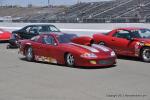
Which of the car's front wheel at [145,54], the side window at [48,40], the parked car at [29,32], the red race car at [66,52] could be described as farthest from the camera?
the parked car at [29,32]

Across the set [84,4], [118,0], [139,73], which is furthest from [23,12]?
[139,73]

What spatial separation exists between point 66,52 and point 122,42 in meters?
2.87

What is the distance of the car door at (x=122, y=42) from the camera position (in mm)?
Result: 14050

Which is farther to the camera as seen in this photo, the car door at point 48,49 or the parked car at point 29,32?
the parked car at point 29,32

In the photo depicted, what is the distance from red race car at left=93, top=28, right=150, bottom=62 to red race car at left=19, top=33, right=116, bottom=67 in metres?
1.05

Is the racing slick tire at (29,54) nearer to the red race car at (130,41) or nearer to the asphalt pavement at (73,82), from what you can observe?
the asphalt pavement at (73,82)

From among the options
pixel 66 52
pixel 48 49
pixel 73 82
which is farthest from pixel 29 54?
pixel 73 82

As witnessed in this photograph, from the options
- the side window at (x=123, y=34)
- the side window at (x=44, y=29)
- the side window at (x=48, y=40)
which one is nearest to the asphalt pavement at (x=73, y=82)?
the side window at (x=48, y=40)

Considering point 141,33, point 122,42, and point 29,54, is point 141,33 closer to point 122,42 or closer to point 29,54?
point 122,42

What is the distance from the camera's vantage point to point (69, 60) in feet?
40.3

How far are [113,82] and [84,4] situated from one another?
32463mm

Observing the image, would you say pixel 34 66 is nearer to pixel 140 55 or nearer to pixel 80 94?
pixel 140 55

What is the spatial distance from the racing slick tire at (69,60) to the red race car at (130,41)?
274 cm

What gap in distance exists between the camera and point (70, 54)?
1214cm
